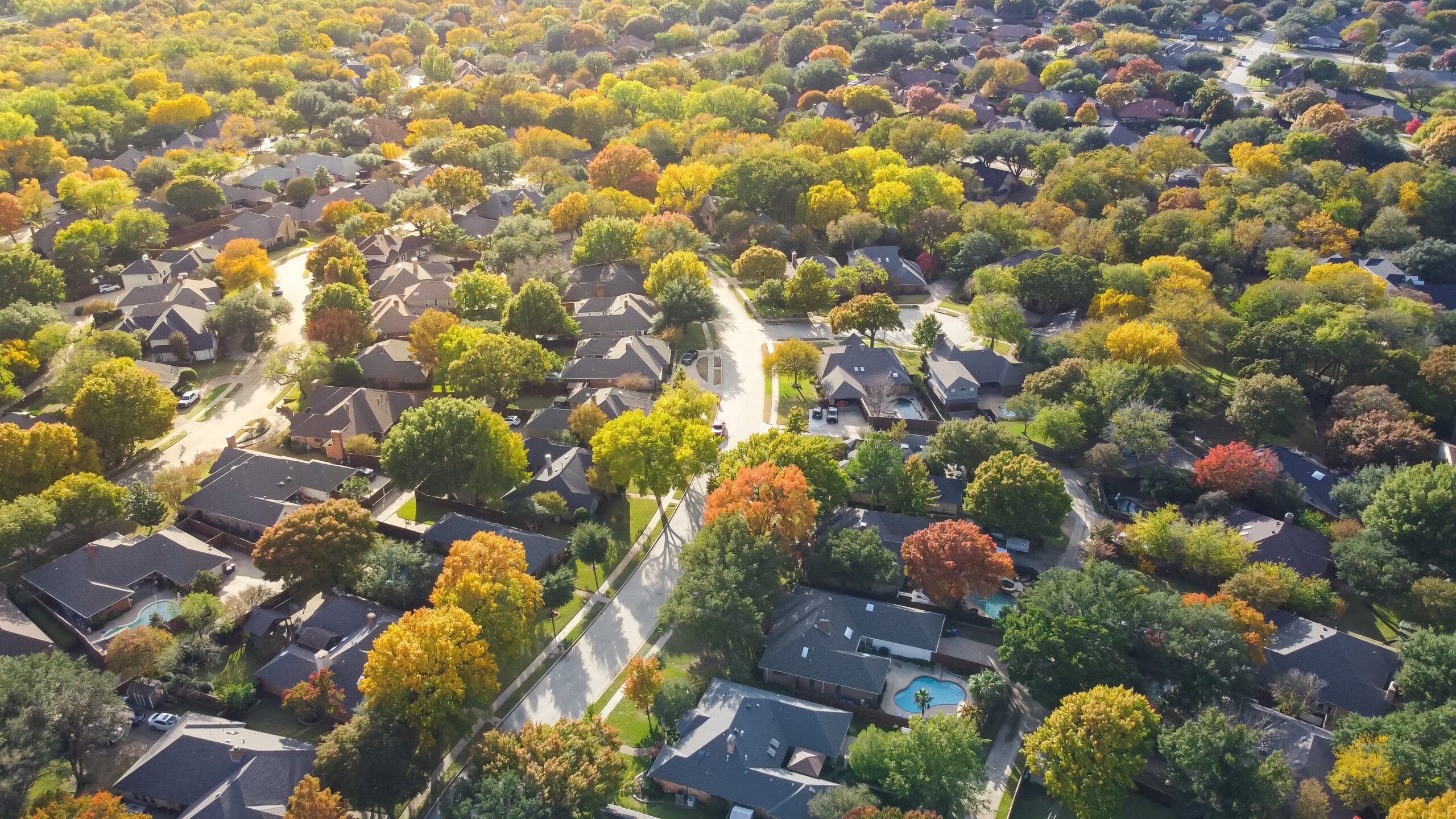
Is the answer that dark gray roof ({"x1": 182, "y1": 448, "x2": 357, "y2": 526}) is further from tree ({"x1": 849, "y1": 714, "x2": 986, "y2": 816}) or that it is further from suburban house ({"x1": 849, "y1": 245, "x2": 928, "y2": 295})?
suburban house ({"x1": 849, "y1": 245, "x2": 928, "y2": 295})

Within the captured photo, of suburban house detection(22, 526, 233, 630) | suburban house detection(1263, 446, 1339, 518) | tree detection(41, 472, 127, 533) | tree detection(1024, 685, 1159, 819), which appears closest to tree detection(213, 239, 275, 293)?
tree detection(41, 472, 127, 533)

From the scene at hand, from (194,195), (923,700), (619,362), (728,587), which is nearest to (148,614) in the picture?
(728,587)

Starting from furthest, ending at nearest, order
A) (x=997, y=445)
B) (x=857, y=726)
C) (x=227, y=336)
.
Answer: (x=227, y=336)
(x=997, y=445)
(x=857, y=726)

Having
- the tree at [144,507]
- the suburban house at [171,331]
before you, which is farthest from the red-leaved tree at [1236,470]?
the suburban house at [171,331]

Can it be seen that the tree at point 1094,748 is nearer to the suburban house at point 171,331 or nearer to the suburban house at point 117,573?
the suburban house at point 117,573

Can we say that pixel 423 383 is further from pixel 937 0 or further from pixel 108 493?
pixel 937 0

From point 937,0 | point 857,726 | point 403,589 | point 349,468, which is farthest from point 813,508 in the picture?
point 937,0
